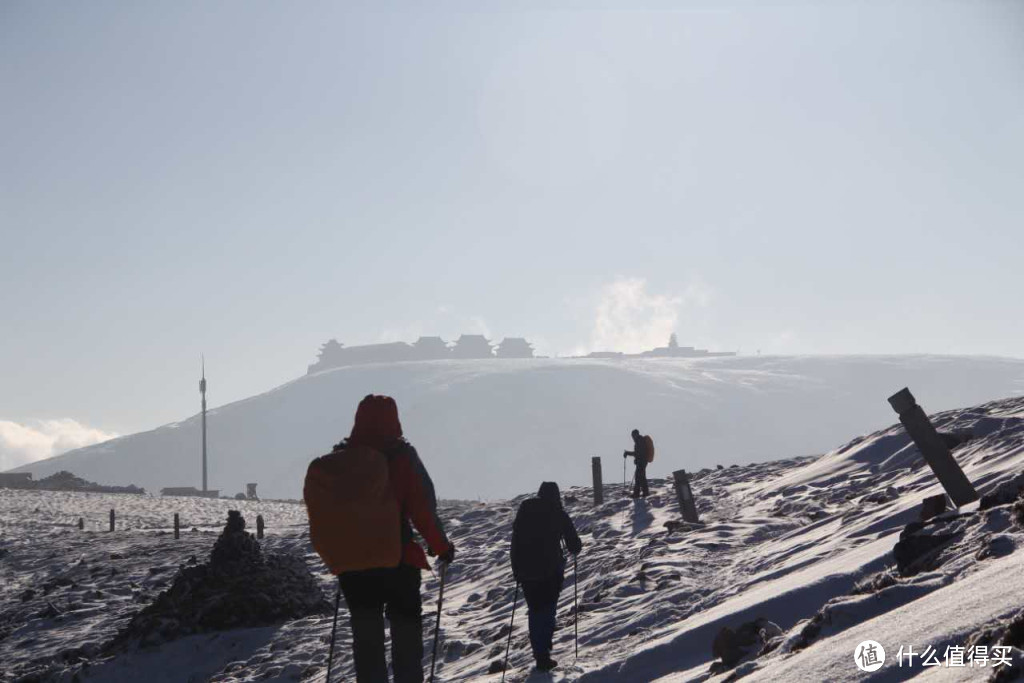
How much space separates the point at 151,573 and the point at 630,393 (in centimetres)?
14802

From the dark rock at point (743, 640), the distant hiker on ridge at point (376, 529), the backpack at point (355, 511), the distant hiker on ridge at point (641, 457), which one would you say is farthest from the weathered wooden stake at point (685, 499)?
the backpack at point (355, 511)

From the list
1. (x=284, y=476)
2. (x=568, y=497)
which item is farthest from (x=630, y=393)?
(x=568, y=497)

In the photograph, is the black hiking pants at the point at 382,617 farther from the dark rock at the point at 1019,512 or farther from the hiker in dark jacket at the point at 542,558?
the dark rock at the point at 1019,512

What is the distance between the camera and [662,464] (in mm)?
135250

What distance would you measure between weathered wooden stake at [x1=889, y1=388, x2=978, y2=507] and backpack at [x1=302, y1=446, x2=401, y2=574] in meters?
5.60

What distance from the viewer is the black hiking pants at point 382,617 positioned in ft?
17.7

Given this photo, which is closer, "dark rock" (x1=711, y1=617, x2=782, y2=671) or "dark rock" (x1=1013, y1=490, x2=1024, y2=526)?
"dark rock" (x1=1013, y1=490, x2=1024, y2=526)

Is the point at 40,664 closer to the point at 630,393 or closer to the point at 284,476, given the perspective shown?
the point at 284,476

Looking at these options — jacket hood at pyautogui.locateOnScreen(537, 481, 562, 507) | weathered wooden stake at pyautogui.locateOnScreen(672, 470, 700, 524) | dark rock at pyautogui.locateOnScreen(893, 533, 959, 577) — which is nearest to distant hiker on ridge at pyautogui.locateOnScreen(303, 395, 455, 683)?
dark rock at pyautogui.locateOnScreen(893, 533, 959, 577)

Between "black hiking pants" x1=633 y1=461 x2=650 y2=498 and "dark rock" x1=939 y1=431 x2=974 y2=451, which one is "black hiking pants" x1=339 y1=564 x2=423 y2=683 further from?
"black hiking pants" x1=633 y1=461 x2=650 y2=498

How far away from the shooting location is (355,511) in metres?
5.29

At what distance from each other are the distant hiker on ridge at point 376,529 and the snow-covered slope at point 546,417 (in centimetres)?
12302

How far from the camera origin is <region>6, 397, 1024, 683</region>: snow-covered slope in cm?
572

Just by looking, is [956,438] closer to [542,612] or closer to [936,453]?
[936,453]
